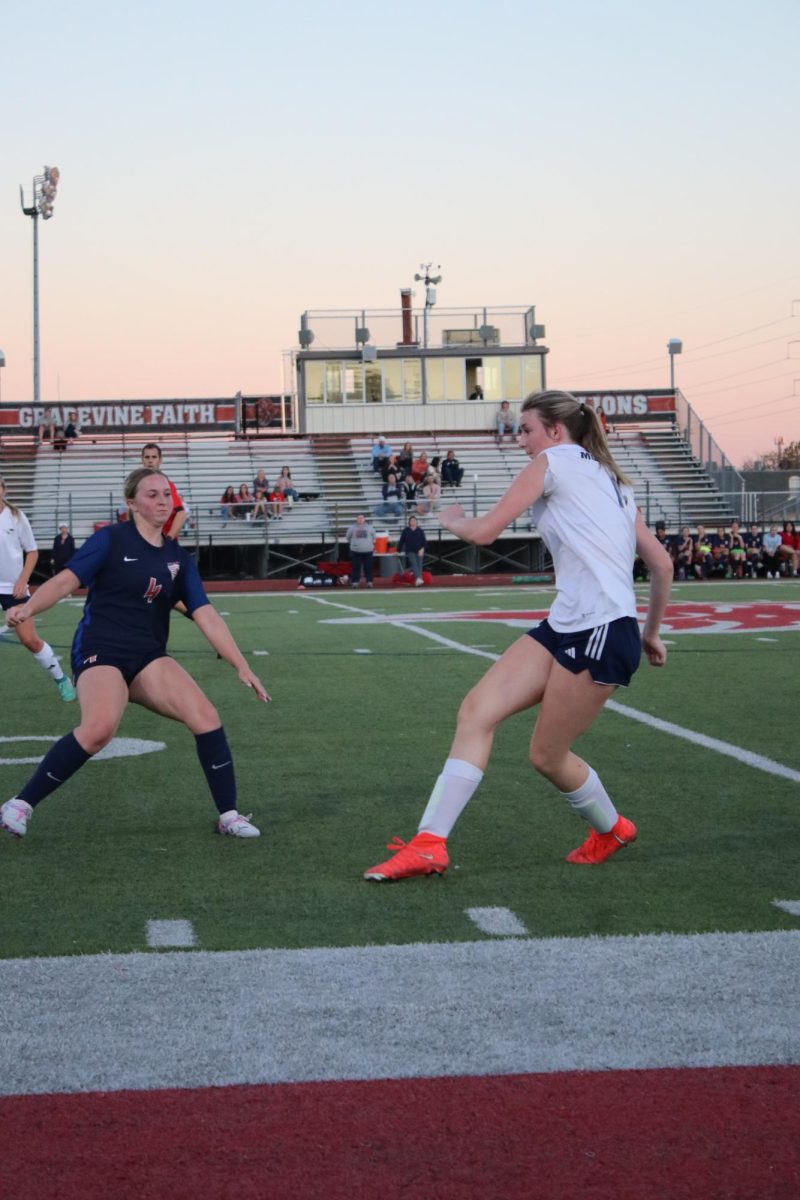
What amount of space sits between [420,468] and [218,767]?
3454 centimetres

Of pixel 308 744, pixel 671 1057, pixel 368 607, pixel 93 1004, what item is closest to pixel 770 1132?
pixel 671 1057

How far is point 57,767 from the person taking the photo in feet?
20.8

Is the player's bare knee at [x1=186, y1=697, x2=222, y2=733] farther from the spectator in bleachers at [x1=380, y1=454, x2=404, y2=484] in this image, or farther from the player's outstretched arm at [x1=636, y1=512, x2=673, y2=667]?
the spectator in bleachers at [x1=380, y1=454, x2=404, y2=484]

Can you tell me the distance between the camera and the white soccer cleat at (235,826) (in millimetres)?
6445

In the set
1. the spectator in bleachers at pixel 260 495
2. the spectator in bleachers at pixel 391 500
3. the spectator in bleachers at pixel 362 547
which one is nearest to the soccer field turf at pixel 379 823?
the spectator in bleachers at pixel 362 547

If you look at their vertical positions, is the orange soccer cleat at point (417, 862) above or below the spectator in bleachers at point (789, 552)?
below

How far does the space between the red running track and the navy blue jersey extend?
3254mm

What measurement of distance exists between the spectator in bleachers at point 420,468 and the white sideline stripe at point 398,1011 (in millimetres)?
36119

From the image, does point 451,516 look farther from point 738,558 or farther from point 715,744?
point 738,558

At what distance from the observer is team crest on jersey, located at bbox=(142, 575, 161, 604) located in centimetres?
647

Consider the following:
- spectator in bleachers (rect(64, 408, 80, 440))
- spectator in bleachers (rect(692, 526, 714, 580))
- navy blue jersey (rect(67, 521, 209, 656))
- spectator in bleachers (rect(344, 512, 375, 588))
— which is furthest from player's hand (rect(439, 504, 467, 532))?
spectator in bleachers (rect(64, 408, 80, 440))

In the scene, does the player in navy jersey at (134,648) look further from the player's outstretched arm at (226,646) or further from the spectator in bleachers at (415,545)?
the spectator in bleachers at (415,545)

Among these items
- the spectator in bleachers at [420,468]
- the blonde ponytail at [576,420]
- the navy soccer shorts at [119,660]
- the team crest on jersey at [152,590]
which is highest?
the spectator in bleachers at [420,468]

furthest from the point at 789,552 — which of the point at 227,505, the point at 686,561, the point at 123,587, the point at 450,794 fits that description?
the point at 450,794
